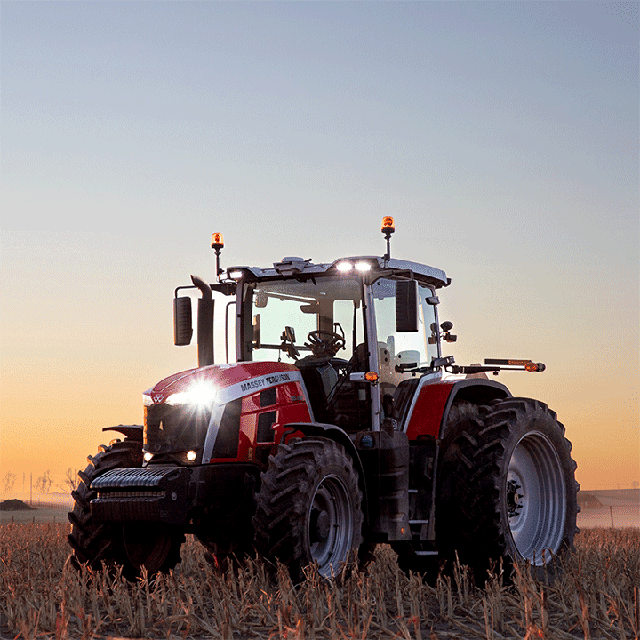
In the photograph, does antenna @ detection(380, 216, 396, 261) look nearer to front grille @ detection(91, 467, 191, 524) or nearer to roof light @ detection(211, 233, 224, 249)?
roof light @ detection(211, 233, 224, 249)

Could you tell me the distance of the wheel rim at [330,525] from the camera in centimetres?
766

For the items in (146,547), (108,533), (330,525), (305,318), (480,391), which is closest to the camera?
(330,525)

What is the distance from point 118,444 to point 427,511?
2910mm

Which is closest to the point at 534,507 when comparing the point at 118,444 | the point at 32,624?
the point at 118,444

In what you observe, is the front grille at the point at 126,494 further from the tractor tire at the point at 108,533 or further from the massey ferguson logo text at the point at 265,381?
the massey ferguson logo text at the point at 265,381

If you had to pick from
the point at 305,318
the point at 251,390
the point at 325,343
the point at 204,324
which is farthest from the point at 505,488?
the point at 204,324

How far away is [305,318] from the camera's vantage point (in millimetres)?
9258

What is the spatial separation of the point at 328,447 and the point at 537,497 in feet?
11.0

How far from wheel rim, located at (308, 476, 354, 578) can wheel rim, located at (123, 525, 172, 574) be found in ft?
5.01

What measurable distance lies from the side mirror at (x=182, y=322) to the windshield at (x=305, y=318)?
655 millimetres

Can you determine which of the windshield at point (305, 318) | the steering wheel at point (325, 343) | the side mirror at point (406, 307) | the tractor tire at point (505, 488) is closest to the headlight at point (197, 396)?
the windshield at point (305, 318)

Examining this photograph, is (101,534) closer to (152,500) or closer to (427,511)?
(152,500)

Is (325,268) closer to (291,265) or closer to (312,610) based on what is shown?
(291,265)

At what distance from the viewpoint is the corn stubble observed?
5.70 m
